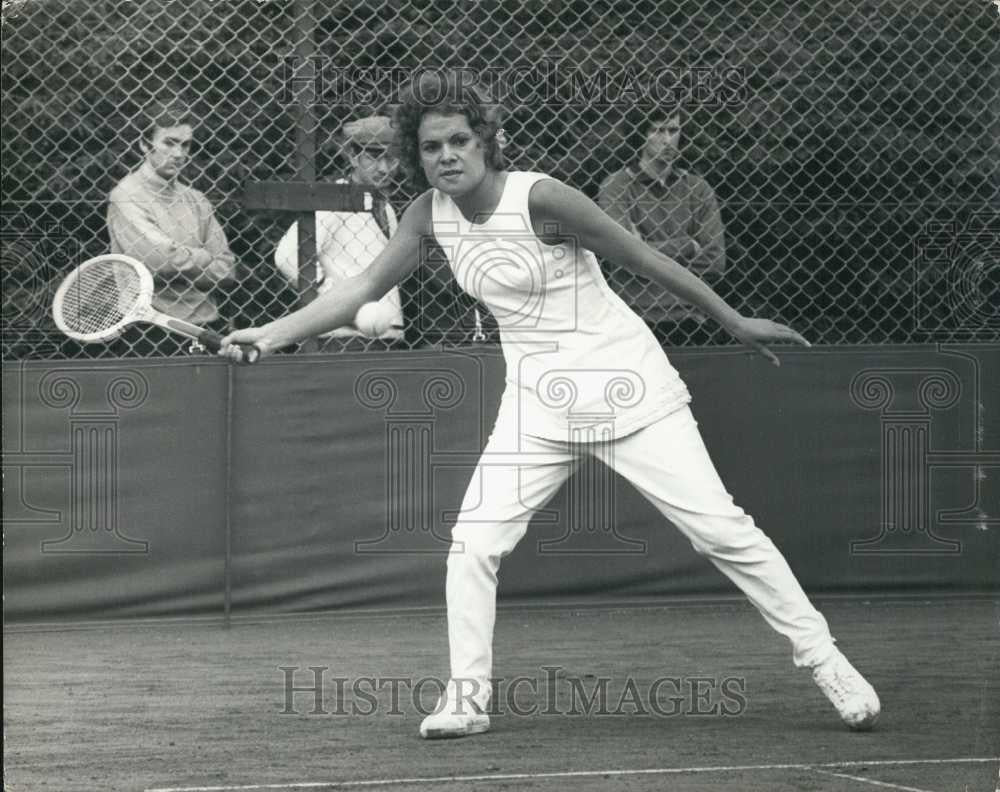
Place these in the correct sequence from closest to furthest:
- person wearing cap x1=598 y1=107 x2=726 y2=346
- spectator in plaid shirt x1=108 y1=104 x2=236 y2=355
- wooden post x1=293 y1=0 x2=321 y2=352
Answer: spectator in plaid shirt x1=108 y1=104 x2=236 y2=355
wooden post x1=293 y1=0 x2=321 y2=352
person wearing cap x1=598 y1=107 x2=726 y2=346

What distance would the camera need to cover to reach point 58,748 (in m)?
4.83

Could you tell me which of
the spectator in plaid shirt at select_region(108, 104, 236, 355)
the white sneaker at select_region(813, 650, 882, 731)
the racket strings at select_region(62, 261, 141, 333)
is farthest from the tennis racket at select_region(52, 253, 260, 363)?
the white sneaker at select_region(813, 650, 882, 731)

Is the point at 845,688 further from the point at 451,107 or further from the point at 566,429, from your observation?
the point at 451,107

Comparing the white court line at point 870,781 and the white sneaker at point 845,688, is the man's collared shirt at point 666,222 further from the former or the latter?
the white court line at point 870,781

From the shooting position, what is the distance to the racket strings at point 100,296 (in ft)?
19.1

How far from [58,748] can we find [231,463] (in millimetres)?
2200

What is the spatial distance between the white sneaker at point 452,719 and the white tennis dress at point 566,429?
4cm

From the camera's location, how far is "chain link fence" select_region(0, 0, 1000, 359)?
6930 mm

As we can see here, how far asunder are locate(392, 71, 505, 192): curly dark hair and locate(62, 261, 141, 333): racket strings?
1.25m

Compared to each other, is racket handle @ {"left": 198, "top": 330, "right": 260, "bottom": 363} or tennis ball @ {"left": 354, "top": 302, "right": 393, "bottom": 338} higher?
tennis ball @ {"left": 354, "top": 302, "right": 393, "bottom": 338}

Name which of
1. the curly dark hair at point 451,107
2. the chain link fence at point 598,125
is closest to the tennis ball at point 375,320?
the chain link fence at point 598,125

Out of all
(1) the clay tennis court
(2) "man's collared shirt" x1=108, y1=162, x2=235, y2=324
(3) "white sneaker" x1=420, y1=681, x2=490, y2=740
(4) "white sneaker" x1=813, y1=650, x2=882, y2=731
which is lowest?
(1) the clay tennis court

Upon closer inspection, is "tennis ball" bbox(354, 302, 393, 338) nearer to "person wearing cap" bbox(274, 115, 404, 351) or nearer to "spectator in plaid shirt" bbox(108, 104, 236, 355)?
"person wearing cap" bbox(274, 115, 404, 351)

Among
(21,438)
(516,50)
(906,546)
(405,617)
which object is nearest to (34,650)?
(21,438)
